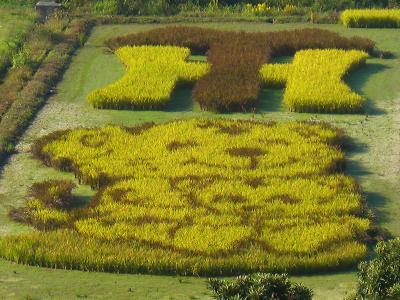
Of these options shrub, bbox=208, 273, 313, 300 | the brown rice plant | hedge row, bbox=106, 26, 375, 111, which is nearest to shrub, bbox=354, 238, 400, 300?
shrub, bbox=208, 273, 313, 300

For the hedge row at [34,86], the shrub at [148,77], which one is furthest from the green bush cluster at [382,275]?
the shrub at [148,77]

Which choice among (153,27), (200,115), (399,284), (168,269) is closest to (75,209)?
(168,269)

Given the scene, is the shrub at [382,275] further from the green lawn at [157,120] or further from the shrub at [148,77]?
the shrub at [148,77]

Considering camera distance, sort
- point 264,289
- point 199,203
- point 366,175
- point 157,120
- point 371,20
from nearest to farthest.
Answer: point 264,289 → point 199,203 → point 366,175 → point 157,120 → point 371,20

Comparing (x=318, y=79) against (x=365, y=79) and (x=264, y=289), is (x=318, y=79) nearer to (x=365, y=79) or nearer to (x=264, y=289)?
(x=365, y=79)

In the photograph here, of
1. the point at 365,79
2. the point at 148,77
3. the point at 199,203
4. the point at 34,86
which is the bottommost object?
the point at 365,79

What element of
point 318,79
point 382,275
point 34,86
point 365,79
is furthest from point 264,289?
point 365,79
